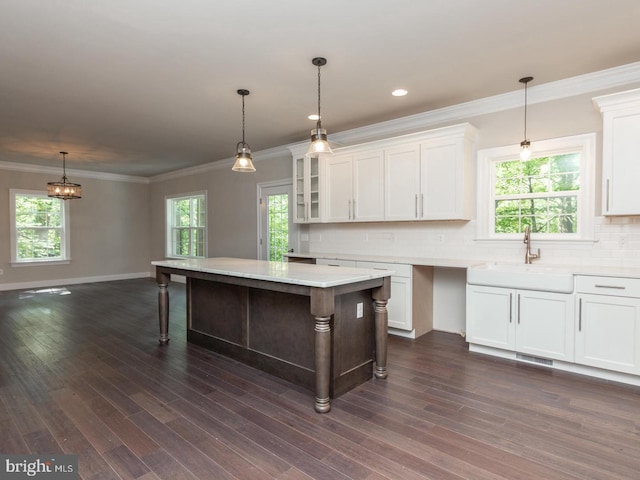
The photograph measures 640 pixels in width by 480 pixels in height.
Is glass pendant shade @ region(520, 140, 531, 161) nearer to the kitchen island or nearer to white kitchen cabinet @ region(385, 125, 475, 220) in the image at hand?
white kitchen cabinet @ region(385, 125, 475, 220)

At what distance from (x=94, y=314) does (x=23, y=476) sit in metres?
3.74

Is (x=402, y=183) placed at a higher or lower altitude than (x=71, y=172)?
lower

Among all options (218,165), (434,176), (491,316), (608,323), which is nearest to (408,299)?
(491,316)

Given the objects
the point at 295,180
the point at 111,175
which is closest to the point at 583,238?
the point at 295,180

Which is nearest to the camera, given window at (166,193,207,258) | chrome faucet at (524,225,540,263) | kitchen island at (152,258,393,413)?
kitchen island at (152,258,393,413)

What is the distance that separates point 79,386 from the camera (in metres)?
2.81

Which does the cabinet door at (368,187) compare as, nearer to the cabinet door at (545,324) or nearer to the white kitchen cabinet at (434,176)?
the white kitchen cabinet at (434,176)

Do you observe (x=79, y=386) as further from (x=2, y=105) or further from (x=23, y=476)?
(x=2, y=105)

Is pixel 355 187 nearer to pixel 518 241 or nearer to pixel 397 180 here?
pixel 397 180

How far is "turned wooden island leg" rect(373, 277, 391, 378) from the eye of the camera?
2.87 m

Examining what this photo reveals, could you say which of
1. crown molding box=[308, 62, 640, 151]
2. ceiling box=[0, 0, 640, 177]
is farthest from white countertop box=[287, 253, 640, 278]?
ceiling box=[0, 0, 640, 177]

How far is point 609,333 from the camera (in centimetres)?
283

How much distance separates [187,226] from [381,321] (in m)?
6.42

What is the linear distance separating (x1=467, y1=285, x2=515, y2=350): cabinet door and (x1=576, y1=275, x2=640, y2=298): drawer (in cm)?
52
